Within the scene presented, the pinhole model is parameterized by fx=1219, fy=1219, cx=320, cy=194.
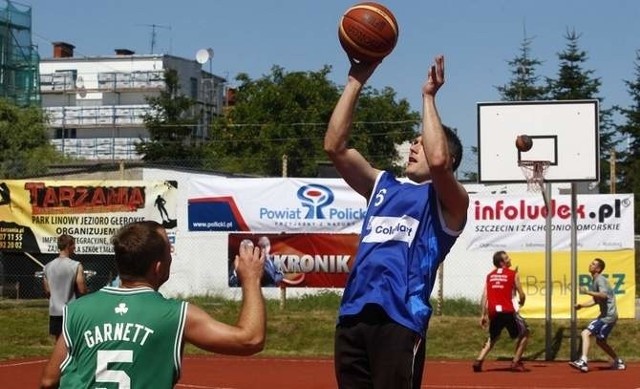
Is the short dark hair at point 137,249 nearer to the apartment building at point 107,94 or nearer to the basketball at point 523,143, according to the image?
the basketball at point 523,143

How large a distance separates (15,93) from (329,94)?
17158 millimetres

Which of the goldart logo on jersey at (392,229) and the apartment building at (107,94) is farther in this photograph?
the apartment building at (107,94)

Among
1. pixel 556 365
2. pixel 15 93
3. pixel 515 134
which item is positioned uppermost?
pixel 15 93

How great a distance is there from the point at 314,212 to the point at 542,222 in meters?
4.24

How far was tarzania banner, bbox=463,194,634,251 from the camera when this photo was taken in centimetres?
2208

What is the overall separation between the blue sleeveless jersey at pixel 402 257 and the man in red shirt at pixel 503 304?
43.1ft

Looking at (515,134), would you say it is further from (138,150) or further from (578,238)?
(138,150)

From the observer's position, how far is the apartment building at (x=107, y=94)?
85.0m

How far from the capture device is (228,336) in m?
4.43

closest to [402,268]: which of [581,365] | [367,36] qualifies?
[367,36]

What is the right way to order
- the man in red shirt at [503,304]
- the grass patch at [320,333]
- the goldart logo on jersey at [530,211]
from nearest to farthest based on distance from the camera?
the man in red shirt at [503,304], the grass patch at [320,333], the goldart logo on jersey at [530,211]

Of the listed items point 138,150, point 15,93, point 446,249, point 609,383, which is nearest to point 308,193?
point 609,383

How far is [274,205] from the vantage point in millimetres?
23250

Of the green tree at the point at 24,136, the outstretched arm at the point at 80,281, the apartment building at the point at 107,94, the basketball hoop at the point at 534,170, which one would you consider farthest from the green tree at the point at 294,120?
the outstretched arm at the point at 80,281
